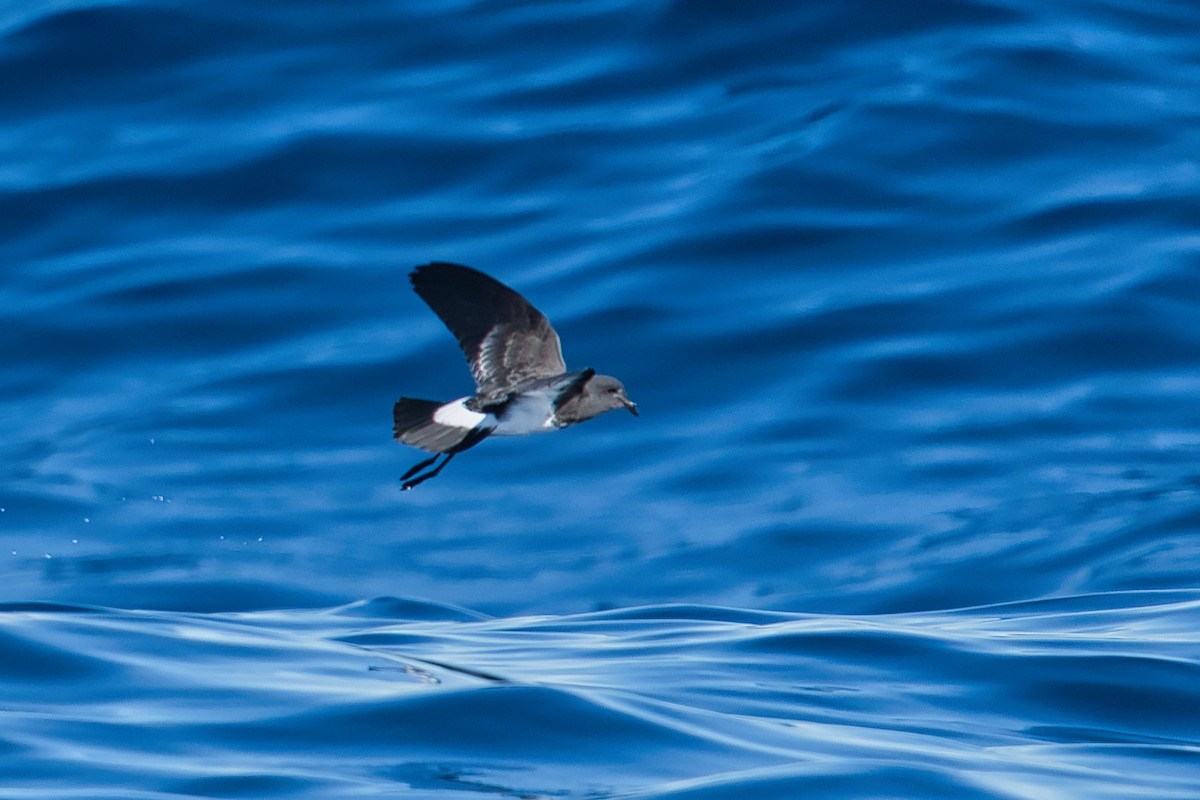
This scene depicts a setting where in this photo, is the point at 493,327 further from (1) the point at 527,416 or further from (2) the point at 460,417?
(2) the point at 460,417

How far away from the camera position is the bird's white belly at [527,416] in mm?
5367

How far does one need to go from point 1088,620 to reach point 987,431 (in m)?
4.48

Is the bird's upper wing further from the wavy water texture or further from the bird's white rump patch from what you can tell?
the wavy water texture

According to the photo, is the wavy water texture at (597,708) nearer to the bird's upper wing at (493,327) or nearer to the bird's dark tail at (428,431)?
the bird's dark tail at (428,431)

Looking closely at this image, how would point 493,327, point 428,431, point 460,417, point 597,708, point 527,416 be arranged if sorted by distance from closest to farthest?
point 597,708
point 428,431
point 460,417
point 527,416
point 493,327

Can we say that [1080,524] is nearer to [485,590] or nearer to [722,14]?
[485,590]

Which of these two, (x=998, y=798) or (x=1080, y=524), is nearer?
(x=998, y=798)

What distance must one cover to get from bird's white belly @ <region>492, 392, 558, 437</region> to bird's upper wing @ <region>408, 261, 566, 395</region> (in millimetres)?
305

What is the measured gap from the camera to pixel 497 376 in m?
5.86

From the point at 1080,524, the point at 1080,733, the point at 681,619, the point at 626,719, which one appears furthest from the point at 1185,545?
the point at 626,719

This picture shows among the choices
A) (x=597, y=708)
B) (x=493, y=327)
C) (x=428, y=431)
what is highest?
(x=493, y=327)

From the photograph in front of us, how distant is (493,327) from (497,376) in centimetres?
21

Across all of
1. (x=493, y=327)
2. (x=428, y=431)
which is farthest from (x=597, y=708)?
(x=493, y=327)

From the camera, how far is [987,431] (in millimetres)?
11375
